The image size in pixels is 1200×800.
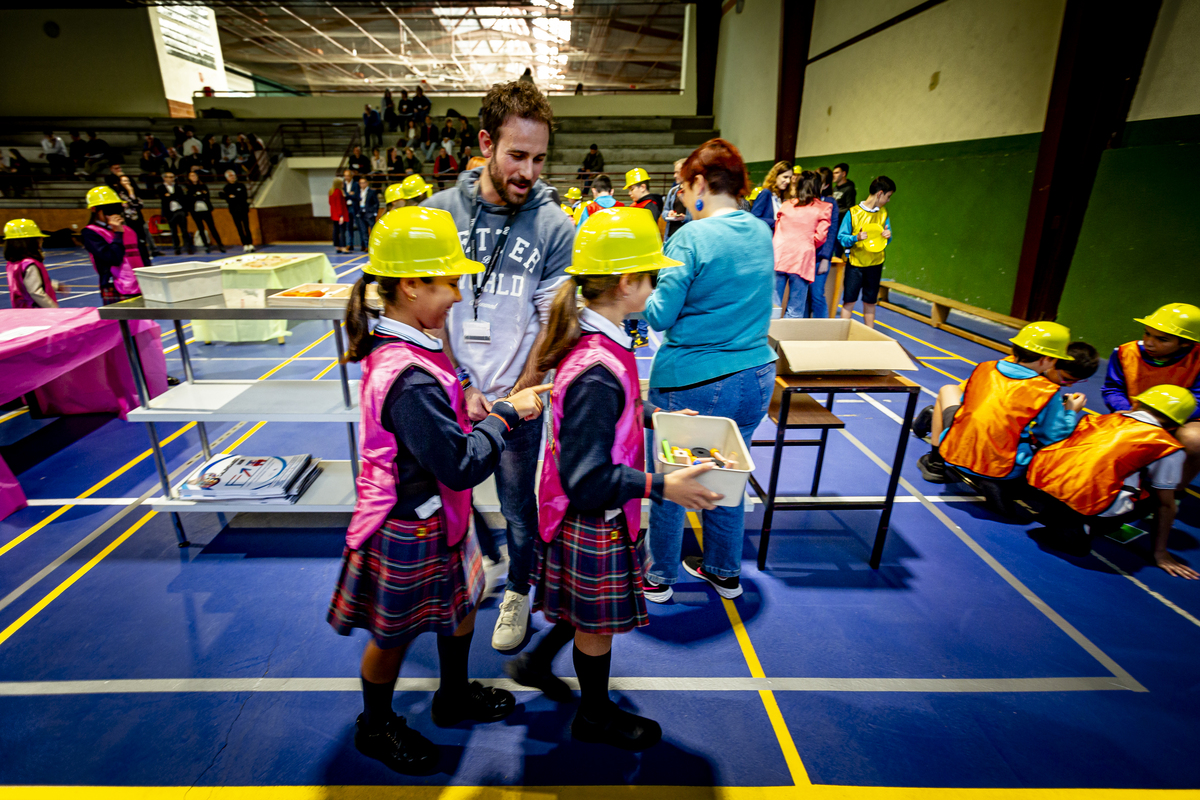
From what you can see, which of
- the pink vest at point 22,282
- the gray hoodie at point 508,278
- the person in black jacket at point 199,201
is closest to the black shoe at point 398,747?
the gray hoodie at point 508,278

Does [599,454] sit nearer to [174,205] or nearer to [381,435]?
[381,435]

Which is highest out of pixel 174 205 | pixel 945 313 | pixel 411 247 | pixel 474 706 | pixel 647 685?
pixel 174 205

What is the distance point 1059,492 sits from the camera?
359 centimetres

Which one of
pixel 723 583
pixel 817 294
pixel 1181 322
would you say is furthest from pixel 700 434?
pixel 817 294

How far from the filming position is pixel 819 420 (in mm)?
3318

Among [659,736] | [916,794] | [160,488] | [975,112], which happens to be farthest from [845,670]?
[975,112]

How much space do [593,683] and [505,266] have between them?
1.65m

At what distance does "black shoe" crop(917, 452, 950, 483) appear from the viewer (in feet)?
14.6

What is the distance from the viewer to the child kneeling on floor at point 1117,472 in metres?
3.36

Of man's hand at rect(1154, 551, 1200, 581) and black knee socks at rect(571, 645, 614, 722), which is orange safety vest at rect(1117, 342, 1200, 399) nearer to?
man's hand at rect(1154, 551, 1200, 581)

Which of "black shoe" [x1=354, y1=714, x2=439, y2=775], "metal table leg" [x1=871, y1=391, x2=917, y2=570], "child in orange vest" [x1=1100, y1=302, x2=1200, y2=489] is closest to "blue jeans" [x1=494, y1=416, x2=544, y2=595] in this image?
"black shoe" [x1=354, y1=714, x2=439, y2=775]

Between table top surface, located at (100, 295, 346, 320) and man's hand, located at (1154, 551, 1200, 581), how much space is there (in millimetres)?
5050

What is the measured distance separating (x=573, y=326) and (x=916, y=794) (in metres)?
2.18

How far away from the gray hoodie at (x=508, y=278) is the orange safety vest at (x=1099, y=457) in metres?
3.47
